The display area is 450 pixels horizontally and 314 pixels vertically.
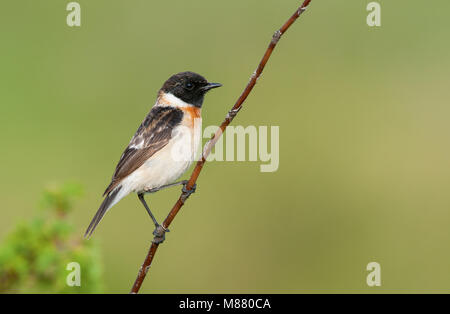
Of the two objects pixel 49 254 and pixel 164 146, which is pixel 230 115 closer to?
pixel 49 254

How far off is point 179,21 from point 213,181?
4337 millimetres

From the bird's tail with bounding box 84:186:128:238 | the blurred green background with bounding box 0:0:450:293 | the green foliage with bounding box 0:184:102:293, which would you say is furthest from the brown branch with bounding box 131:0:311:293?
the blurred green background with bounding box 0:0:450:293

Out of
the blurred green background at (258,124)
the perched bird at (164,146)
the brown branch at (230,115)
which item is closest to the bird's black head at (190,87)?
the perched bird at (164,146)

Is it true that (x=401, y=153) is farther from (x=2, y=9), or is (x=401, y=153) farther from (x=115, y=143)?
(x=2, y=9)

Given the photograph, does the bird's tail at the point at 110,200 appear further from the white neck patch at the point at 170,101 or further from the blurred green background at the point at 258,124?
the blurred green background at the point at 258,124

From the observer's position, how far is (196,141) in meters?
5.10

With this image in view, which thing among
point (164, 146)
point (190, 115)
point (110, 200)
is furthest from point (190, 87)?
point (110, 200)

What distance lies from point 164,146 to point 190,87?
0.58m

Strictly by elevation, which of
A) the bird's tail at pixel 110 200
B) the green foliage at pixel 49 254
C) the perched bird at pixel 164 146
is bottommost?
the green foliage at pixel 49 254

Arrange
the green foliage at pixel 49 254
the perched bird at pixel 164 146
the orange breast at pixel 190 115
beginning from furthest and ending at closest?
the orange breast at pixel 190 115
the perched bird at pixel 164 146
the green foliage at pixel 49 254

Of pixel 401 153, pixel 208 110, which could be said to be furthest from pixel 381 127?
pixel 208 110

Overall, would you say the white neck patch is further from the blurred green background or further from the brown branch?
the blurred green background

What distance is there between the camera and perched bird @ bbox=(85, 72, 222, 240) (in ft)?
16.0

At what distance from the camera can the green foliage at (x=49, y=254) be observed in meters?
4.03
